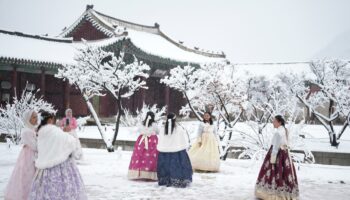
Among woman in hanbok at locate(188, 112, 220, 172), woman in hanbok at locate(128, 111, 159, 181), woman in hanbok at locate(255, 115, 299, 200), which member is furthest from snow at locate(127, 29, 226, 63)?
woman in hanbok at locate(255, 115, 299, 200)

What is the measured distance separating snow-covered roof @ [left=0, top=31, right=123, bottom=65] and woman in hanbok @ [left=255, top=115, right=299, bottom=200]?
1558cm

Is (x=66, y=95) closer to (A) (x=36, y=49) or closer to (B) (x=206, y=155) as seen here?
(A) (x=36, y=49)

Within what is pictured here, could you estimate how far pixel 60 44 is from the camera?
2628 cm

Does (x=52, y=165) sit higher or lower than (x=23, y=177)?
higher

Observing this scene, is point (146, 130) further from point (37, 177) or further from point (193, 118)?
point (193, 118)

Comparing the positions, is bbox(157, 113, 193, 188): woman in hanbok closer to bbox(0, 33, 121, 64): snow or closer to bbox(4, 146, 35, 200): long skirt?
bbox(4, 146, 35, 200): long skirt

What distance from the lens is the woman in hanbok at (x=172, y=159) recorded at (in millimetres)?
8172

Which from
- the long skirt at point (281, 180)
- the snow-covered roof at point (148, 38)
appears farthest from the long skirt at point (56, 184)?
the snow-covered roof at point (148, 38)

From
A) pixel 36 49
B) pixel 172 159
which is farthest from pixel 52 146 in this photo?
pixel 36 49

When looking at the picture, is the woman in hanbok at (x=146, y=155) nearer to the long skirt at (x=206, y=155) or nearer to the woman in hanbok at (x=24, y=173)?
the long skirt at (x=206, y=155)

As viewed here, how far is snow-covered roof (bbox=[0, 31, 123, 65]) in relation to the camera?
21594 mm

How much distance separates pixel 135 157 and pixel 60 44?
19.3 metres

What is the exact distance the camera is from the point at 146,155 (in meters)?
8.80

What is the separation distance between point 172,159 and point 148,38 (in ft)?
83.9
